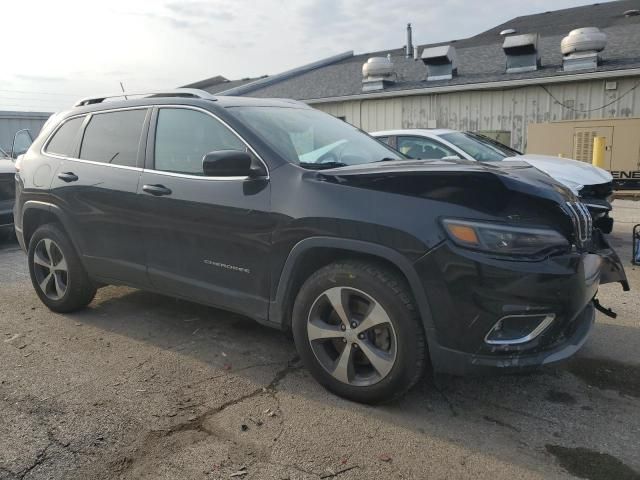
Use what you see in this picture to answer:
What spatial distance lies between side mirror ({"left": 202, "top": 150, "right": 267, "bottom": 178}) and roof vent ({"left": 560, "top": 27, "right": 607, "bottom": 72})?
1168cm

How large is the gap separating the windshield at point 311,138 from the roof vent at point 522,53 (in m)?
11.0

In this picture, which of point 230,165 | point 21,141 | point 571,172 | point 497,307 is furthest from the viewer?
point 21,141

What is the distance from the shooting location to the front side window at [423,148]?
699cm

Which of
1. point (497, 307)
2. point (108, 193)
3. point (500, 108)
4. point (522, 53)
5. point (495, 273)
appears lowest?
point (497, 307)

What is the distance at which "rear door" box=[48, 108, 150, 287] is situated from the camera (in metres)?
3.86

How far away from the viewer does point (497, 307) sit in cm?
252

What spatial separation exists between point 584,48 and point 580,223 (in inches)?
447

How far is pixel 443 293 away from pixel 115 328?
2.81 metres

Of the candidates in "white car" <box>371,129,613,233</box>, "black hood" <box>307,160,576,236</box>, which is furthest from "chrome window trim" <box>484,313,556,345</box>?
"white car" <box>371,129,613,233</box>

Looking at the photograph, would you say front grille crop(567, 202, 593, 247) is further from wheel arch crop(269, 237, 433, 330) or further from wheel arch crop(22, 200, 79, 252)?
wheel arch crop(22, 200, 79, 252)

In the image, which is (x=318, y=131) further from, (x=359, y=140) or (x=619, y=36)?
(x=619, y=36)

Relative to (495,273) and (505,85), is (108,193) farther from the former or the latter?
(505,85)

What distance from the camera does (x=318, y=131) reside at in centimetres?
382

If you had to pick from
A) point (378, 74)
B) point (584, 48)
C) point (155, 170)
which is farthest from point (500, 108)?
point (155, 170)
